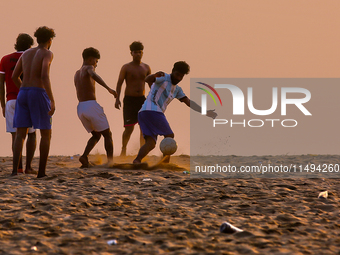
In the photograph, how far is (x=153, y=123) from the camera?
294 inches

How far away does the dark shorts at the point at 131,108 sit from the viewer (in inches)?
376

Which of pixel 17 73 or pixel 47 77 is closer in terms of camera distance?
pixel 47 77

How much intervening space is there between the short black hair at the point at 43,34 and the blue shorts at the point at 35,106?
71 cm

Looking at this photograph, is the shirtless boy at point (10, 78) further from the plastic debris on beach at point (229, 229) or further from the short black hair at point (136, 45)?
the plastic debris on beach at point (229, 229)

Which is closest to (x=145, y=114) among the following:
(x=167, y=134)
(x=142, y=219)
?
(x=167, y=134)

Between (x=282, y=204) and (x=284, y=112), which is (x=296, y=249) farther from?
(x=284, y=112)

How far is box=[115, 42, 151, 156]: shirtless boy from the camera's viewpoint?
30.4 feet

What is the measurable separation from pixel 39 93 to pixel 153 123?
6.55 feet

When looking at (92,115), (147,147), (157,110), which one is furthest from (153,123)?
(92,115)

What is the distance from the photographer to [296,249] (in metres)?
3.18

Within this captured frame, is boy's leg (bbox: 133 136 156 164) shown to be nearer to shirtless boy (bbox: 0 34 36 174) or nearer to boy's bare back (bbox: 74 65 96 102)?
A: boy's bare back (bbox: 74 65 96 102)

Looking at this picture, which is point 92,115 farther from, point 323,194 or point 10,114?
point 323,194

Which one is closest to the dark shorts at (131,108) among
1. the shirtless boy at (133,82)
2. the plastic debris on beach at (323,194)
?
the shirtless boy at (133,82)

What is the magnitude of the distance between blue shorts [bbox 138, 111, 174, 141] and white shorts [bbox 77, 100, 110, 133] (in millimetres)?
713
